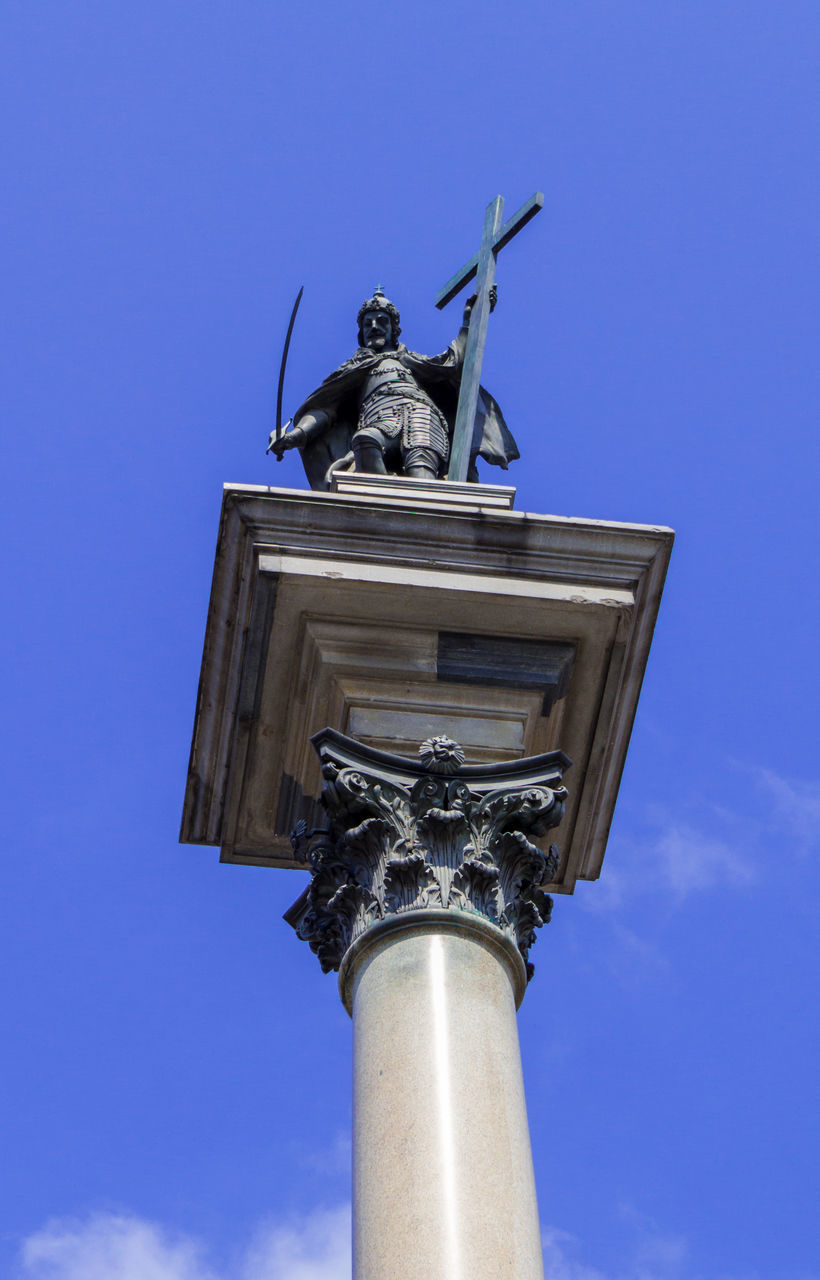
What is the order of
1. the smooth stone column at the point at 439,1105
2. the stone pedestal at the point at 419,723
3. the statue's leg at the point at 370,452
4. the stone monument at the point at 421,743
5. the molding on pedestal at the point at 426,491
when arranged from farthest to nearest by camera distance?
the statue's leg at the point at 370,452
the molding on pedestal at the point at 426,491
the stone pedestal at the point at 419,723
the stone monument at the point at 421,743
the smooth stone column at the point at 439,1105

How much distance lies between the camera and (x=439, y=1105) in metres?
7.36

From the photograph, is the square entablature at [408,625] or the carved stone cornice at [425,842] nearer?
the carved stone cornice at [425,842]

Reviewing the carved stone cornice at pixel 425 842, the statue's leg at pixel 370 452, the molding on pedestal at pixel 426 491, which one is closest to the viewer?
the carved stone cornice at pixel 425 842

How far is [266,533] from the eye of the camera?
970 centimetres

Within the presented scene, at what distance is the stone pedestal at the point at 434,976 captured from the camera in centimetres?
696

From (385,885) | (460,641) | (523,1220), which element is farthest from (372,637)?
(523,1220)

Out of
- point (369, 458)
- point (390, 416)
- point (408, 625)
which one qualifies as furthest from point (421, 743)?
point (390, 416)

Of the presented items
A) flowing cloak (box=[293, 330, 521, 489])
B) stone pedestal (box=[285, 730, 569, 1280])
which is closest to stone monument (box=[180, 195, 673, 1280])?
stone pedestal (box=[285, 730, 569, 1280])

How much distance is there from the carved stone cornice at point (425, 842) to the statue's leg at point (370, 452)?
9.22 feet

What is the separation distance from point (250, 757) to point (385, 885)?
1.96m

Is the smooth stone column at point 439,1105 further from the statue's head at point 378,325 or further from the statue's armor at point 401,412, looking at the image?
the statue's head at point 378,325

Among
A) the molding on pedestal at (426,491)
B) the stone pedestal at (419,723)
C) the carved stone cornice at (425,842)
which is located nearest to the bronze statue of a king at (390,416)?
the molding on pedestal at (426,491)

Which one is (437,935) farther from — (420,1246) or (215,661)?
(215,661)

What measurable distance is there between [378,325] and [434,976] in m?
6.46
